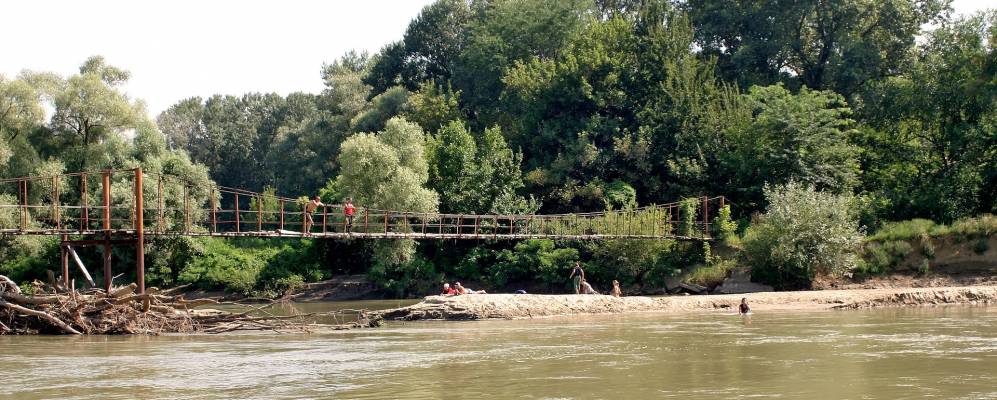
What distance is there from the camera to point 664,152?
5653 cm

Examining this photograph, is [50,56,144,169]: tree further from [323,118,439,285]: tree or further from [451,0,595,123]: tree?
[451,0,595,123]: tree

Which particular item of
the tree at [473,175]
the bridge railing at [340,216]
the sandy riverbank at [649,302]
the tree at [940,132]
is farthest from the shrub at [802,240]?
the tree at [473,175]

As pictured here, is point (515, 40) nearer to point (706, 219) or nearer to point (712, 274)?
point (706, 219)

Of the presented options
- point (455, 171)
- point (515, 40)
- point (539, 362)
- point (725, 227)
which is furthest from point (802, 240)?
point (515, 40)

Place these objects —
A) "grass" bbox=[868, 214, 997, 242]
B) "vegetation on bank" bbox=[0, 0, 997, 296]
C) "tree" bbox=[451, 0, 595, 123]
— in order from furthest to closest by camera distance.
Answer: "tree" bbox=[451, 0, 595, 123]
"vegetation on bank" bbox=[0, 0, 997, 296]
"grass" bbox=[868, 214, 997, 242]

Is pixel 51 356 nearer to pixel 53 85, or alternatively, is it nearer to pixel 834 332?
pixel 834 332

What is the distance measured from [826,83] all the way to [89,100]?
3769 cm

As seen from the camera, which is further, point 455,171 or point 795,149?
point 455,171

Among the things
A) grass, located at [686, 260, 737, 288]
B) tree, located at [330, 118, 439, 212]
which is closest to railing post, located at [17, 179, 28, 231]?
tree, located at [330, 118, 439, 212]

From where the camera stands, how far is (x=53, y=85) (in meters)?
54.0

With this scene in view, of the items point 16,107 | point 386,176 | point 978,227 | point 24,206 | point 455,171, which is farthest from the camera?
point 455,171

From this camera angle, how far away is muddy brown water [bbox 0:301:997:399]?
715 inches

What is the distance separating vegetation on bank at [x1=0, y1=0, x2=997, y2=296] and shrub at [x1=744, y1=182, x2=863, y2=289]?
0.28ft

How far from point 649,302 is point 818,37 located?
Answer: 33225 millimetres
